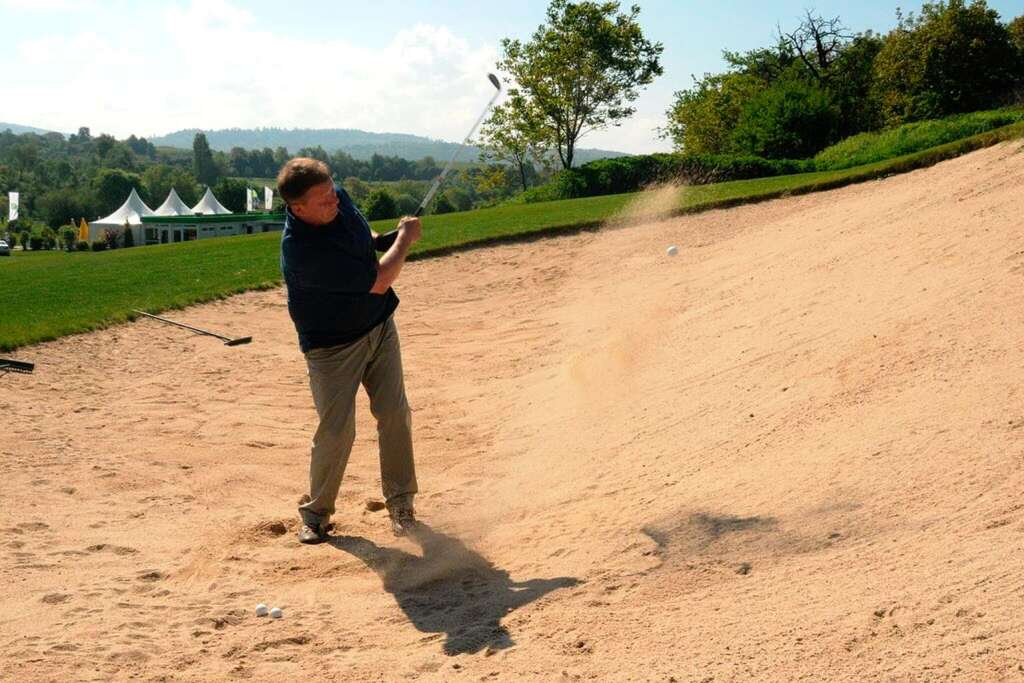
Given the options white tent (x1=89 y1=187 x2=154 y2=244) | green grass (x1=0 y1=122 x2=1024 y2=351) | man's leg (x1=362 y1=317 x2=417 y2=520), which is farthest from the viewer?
white tent (x1=89 y1=187 x2=154 y2=244)

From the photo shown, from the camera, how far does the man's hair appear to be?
5824 mm

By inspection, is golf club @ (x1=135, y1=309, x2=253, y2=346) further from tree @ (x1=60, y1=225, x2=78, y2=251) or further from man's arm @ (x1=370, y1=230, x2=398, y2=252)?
tree @ (x1=60, y1=225, x2=78, y2=251)

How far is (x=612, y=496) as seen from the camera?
21.2 feet

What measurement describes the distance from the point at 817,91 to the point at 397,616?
3452 centimetres

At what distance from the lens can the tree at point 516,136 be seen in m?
49.0

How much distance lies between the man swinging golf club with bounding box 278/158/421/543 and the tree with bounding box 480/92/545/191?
43.3 m

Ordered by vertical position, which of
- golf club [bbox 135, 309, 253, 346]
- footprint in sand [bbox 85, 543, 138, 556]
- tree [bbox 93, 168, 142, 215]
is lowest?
footprint in sand [bbox 85, 543, 138, 556]

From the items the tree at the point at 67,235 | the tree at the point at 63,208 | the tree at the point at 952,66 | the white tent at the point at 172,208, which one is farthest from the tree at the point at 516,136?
the tree at the point at 63,208

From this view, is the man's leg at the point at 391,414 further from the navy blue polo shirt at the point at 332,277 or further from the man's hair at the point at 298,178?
the man's hair at the point at 298,178

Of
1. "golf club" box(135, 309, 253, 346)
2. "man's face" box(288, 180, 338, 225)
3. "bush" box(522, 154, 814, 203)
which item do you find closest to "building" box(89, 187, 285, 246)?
"bush" box(522, 154, 814, 203)

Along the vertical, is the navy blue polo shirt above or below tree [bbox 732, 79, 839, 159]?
below

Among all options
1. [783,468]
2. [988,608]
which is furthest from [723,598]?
[783,468]

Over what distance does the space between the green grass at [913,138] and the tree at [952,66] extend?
8.46 metres

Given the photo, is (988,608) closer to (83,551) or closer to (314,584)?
(314,584)
